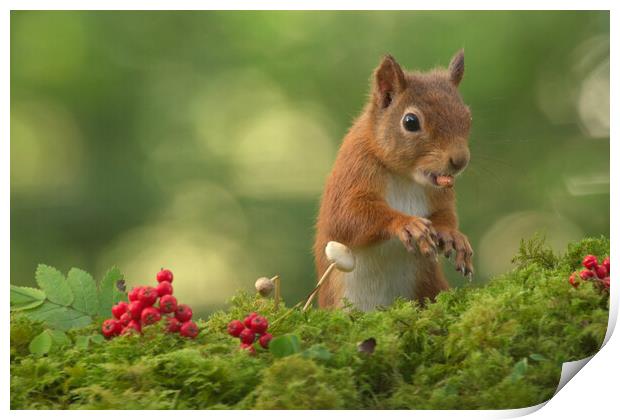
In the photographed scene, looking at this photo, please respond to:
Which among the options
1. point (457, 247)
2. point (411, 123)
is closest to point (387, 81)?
point (411, 123)

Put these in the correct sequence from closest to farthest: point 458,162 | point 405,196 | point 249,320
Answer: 1. point 249,320
2. point 458,162
3. point 405,196

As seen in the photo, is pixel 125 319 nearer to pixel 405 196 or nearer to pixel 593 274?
pixel 405 196

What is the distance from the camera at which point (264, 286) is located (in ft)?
5.12

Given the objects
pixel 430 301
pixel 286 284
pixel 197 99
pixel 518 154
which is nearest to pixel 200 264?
pixel 286 284

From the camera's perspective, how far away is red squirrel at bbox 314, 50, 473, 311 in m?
1.57

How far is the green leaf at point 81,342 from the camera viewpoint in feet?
4.68

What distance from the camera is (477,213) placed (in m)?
1.64

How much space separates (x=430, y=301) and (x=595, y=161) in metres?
0.37

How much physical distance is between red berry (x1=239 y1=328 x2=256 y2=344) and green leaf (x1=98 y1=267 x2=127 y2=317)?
23 centimetres

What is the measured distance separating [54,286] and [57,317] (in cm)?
5

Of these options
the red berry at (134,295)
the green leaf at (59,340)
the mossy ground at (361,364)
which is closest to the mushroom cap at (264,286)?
the mossy ground at (361,364)

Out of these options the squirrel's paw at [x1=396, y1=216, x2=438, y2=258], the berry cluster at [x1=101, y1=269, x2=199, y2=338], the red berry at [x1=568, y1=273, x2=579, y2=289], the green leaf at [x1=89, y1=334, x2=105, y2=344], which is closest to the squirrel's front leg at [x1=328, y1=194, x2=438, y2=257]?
the squirrel's paw at [x1=396, y1=216, x2=438, y2=258]
